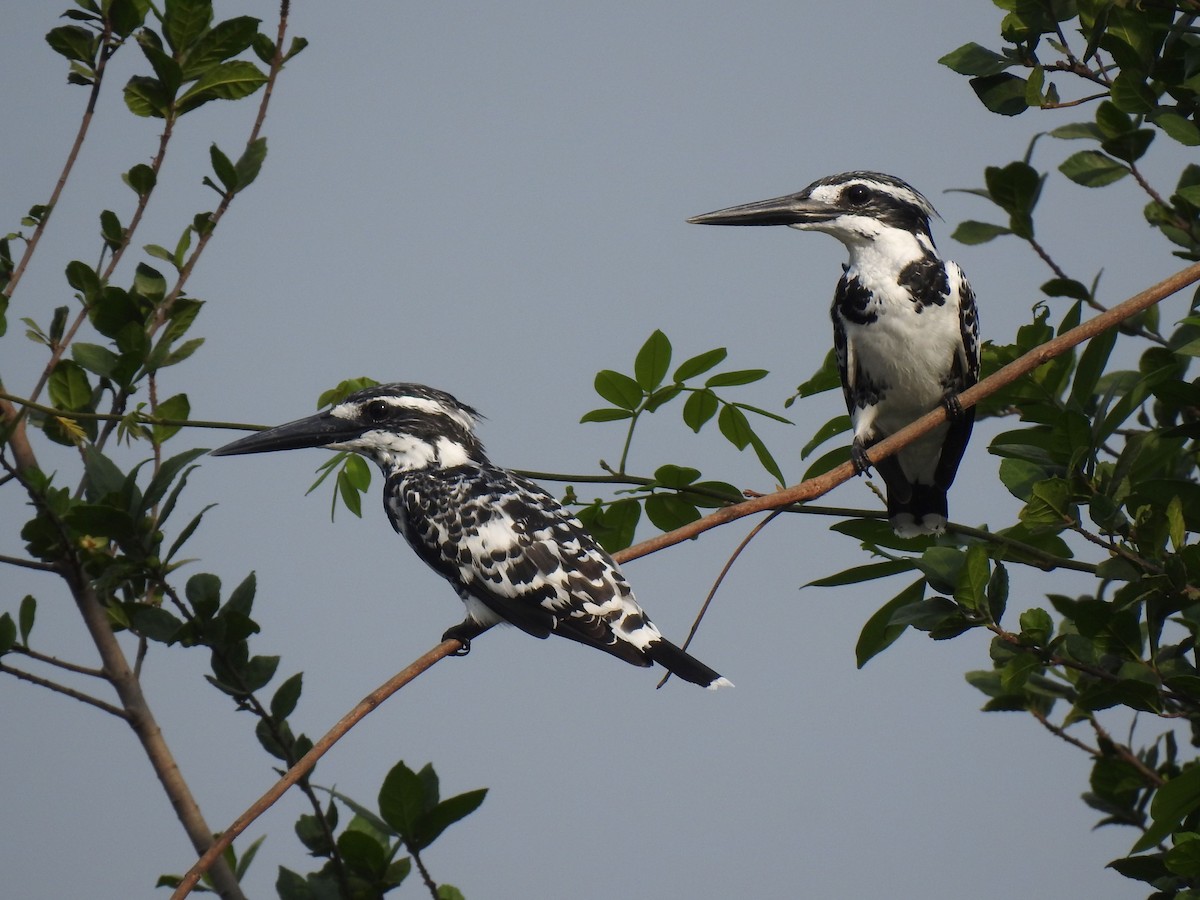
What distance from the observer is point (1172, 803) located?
2277 mm

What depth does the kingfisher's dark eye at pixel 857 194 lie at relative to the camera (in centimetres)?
422

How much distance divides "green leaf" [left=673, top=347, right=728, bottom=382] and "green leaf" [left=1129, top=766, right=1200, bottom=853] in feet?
4.74

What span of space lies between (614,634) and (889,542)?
0.83 m

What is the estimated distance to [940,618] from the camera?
2.51 metres

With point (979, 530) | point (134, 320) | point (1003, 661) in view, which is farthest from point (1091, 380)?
point (134, 320)

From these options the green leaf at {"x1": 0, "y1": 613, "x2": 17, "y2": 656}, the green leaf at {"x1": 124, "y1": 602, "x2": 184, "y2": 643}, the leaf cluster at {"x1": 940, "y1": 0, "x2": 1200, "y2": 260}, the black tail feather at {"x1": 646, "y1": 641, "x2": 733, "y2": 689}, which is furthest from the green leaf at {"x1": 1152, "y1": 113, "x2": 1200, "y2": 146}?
the green leaf at {"x1": 0, "y1": 613, "x2": 17, "y2": 656}

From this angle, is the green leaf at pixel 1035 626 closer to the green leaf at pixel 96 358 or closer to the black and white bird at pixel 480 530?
the black and white bird at pixel 480 530

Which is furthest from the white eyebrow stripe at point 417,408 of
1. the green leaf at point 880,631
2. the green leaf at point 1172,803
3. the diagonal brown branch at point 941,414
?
the green leaf at point 1172,803

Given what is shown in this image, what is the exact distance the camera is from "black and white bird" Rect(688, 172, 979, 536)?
4199 millimetres

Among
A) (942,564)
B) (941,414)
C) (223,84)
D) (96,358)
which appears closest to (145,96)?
(223,84)

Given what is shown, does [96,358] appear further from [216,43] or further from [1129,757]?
[1129,757]

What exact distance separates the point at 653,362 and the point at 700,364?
0.12m

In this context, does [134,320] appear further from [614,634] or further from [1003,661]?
[1003,661]

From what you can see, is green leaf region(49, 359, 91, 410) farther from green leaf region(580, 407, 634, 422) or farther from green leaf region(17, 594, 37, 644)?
green leaf region(580, 407, 634, 422)
